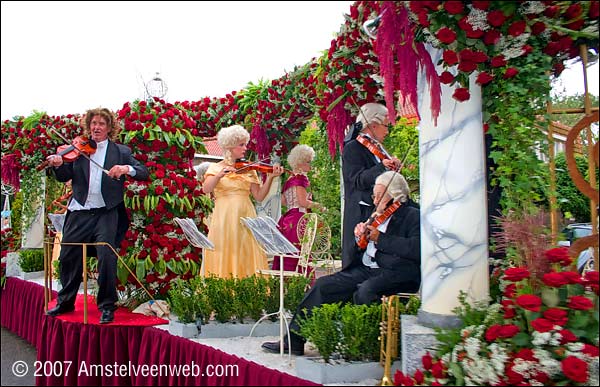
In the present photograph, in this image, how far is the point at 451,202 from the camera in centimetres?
289

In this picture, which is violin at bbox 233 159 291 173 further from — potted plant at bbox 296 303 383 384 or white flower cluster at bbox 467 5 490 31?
white flower cluster at bbox 467 5 490 31

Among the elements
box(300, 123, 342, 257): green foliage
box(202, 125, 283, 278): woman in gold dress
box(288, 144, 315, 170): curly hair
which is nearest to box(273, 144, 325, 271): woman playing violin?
box(288, 144, 315, 170): curly hair

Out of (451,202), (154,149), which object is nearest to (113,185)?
(154,149)

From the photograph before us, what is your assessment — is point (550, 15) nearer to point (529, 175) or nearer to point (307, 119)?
point (529, 175)

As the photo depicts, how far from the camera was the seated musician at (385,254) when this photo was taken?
3350 mm

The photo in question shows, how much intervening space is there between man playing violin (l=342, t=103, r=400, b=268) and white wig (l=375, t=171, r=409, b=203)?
160 mm

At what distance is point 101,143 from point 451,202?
3195 mm

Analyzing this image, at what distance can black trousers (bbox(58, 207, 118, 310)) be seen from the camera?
473cm

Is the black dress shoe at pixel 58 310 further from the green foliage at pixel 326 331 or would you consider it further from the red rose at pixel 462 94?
the red rose at pixel 462 94

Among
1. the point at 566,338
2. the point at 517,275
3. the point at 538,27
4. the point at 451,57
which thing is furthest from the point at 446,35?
the point at 566,338

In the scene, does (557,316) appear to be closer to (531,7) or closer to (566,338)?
(566,338)

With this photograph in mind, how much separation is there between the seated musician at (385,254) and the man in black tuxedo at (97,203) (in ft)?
6.39

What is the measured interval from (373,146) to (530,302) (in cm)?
162

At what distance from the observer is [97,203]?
489 cm
